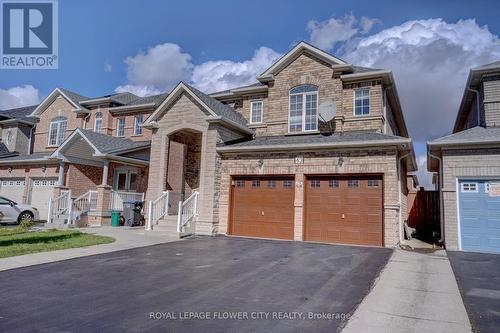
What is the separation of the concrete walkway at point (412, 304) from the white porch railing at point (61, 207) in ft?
50.7

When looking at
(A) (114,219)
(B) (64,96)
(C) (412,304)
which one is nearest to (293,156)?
(C) (412,304)

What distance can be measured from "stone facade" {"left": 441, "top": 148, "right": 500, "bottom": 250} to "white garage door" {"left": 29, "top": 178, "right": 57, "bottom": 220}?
20809mm

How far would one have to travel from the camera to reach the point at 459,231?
469 inches

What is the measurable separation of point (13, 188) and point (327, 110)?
20.9 metres

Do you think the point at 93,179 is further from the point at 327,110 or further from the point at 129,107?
the point at 327,110

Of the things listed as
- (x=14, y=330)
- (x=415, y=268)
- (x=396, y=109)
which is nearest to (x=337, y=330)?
(x=14, y=330)

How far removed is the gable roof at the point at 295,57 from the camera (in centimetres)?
1612

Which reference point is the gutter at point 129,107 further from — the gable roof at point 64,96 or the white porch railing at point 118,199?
the white porch railing at point 118,199

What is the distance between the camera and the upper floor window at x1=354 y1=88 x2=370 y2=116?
51.3 feet

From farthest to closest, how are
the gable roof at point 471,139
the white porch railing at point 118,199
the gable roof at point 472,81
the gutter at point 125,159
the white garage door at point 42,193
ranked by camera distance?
1. the white garage door at point 42,193
2. the white porch railing at point 118,199
3. the gutter at point 125,159
4. the gable roof at point 472,81
5. the gable roof at point 471,139

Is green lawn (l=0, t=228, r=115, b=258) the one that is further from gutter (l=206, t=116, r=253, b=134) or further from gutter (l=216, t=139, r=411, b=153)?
gutter (l=206, t=116, r=253, b=134)

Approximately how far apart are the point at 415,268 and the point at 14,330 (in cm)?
857

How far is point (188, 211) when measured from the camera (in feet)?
49.8

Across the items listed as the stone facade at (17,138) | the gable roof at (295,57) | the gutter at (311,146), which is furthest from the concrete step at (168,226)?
the stone facade at (17,138)
